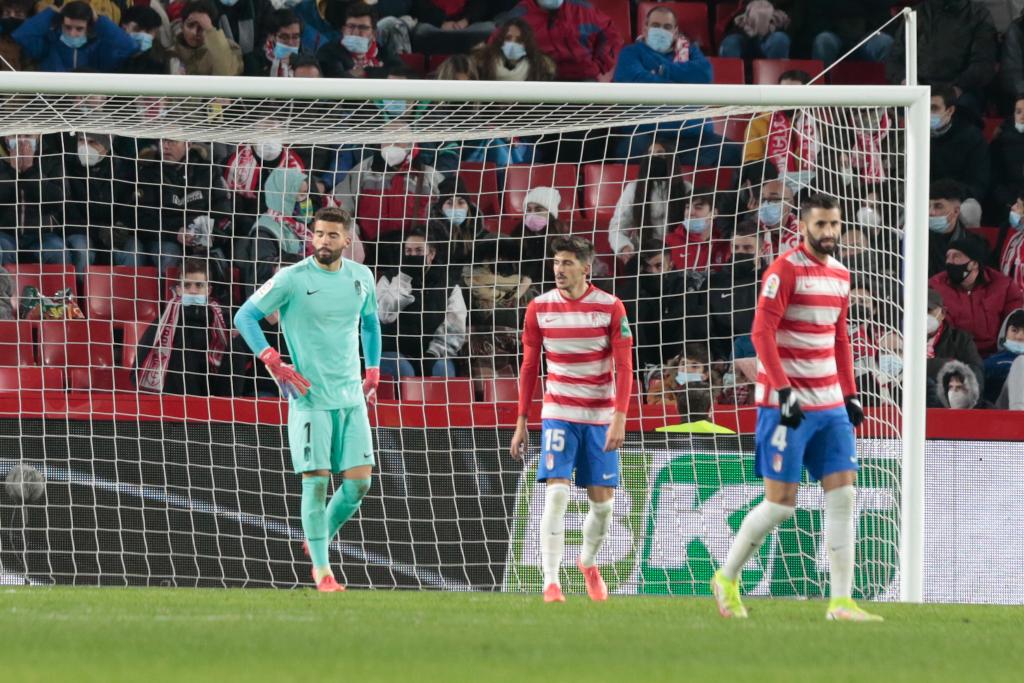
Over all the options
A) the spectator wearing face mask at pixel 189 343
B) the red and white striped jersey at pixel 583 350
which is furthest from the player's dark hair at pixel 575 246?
the spectator wearing face mask at pixel 189 343

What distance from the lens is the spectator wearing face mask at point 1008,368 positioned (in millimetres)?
10258

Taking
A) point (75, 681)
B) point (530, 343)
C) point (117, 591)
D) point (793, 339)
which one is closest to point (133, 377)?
point (117, 591)

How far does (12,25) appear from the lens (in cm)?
1234

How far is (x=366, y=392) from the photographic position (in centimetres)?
815

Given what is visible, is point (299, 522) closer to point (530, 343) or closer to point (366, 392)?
point (366, 392)

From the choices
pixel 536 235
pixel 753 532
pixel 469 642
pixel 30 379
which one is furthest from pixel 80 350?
pixel 469 642

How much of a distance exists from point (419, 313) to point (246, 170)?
61.0 inches

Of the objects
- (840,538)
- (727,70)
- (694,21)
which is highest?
(694,21)

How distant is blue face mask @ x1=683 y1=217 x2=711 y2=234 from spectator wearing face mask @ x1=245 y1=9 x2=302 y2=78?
3852mm

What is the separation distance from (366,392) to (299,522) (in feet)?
3.98

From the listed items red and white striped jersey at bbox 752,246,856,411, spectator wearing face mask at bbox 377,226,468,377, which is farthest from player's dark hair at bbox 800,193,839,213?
spectator wearing face mask at bbox 377,226,468,377

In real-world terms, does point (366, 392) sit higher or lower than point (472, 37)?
lower

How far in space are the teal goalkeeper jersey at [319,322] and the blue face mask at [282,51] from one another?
4.73 metres

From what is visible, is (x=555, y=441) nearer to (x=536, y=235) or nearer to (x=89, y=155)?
(x=536, y=235)
